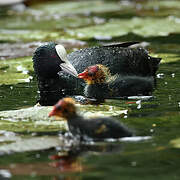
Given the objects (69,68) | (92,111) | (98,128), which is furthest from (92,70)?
(98,128)

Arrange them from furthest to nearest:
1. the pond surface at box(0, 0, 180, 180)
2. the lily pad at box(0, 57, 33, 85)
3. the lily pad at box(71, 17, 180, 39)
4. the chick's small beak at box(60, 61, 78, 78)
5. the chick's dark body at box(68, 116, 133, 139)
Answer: the lily pad at box(71, 17, 180, 39)
the lily pad at box(0, 57, 33, 85)
the chick's small beak at box(60, 61, 78, 78)
the chick's dark body at box(68, 116, 133, 139)
the pond surface at box(0, 0, 180, 180)

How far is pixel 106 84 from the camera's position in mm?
8375

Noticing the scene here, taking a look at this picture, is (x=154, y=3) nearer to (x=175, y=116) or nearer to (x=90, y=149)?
(x=175, y=116)

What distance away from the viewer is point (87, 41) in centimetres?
1366

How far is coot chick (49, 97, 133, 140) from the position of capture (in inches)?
208

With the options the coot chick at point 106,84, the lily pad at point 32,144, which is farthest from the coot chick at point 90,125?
the coot chick at point 106,84

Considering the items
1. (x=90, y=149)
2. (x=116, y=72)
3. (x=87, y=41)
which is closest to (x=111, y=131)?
(x=90, y=149)

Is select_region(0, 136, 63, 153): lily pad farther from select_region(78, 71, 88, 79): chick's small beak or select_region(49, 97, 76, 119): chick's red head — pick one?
select_region(78, 71, 88, 79): chick's small beak

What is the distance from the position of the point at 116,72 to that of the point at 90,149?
360 cm

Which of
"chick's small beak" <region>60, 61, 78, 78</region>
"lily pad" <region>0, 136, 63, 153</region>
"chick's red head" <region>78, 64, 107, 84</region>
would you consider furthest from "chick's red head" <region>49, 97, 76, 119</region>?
"chick's small beak" <region>60, 61, 78, 78</region>

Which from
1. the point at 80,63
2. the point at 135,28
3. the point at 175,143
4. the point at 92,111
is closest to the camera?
the point at 175,143

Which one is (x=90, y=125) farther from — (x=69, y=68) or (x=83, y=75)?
(x=69, y=68)

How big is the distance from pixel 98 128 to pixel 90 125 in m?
0.08

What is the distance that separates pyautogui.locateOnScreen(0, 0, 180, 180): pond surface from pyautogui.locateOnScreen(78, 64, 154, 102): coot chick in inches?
12.0
